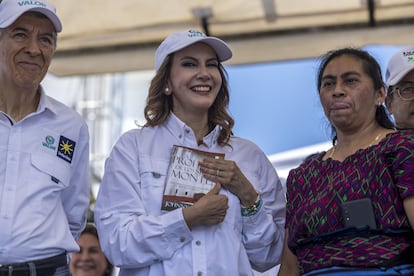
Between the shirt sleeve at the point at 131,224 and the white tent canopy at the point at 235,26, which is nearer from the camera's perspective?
the shirt sleeve at the point at 131,224

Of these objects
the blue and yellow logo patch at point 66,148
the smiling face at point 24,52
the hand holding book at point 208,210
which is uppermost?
the smiling face at point 24,52

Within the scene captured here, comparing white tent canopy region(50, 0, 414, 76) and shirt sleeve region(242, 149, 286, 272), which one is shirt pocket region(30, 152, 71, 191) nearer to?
shirt sleeve region(242, 149, 286, 272)

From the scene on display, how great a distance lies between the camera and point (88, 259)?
4.00 meters

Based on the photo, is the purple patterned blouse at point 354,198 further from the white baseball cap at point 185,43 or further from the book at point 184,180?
the white baseball cap at point 185,43

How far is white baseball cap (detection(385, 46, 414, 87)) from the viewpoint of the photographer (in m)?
2.55

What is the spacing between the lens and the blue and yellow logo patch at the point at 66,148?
266cm

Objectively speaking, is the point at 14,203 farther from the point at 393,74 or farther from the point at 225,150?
the point at 393,74

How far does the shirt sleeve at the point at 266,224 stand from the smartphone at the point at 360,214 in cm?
47

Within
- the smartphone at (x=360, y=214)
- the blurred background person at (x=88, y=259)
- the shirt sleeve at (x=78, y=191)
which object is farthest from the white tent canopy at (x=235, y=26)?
the smartphone at (x=360, y=214)

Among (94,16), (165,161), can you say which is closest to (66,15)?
(94,16)

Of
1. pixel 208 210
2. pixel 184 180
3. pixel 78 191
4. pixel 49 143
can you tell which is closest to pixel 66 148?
pixel 49 143

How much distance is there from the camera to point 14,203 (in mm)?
2434

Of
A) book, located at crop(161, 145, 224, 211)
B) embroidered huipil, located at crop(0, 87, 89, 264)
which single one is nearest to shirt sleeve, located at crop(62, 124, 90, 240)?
embroidered huipil, located at crop(0, 87, 89, 264)

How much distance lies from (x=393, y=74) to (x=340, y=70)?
0.63 ft
